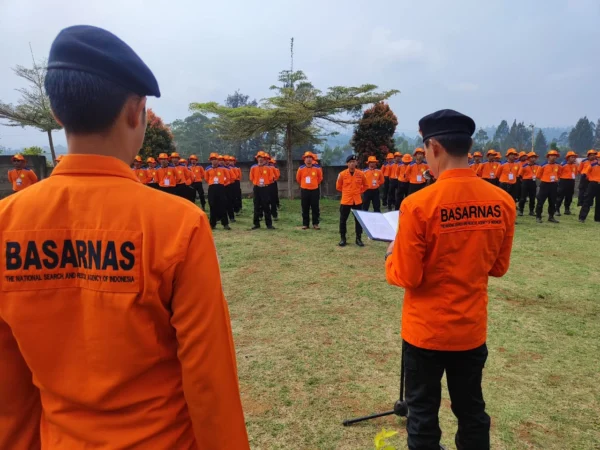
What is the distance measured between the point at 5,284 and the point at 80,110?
1.62ft

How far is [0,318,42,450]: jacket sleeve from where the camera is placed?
3.58ft

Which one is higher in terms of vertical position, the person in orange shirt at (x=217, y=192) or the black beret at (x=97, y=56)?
the black beret at (x=97, y=56)

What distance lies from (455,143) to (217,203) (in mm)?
9790

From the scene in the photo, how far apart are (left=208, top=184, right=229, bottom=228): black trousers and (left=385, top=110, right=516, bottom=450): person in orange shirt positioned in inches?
371

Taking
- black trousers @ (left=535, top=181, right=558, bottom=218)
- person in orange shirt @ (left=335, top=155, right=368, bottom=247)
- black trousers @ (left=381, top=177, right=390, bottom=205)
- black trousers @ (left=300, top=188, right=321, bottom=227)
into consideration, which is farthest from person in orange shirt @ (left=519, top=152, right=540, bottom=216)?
black trousers @ (left=300, top=188, right=321, bottom=227)

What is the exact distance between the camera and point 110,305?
100cm

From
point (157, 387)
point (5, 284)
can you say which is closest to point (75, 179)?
point (5, 284)

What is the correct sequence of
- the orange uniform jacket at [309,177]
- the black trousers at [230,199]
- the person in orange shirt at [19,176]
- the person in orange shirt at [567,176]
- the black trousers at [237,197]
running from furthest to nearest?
the black trousers at [237,197] → the black trousers at [230,199] → the person in orange shirt at [567,176] → the person in orange shirt at [19,176] → the orange uniform jacket at [309,177]

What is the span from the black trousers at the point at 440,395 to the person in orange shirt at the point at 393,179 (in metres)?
12.2

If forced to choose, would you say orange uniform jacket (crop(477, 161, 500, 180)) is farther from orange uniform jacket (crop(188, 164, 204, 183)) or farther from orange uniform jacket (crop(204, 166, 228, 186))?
orange uniform jacket (crop(188, 164, 204, 183))

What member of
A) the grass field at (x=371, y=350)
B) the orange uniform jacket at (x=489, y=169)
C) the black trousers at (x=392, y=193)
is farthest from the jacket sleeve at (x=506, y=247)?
the black trousers at (x=392, y=193)

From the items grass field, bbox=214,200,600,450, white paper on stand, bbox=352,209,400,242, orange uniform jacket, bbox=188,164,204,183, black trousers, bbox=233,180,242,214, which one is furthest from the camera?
orange uniform jacket, bbox=188,164,204,183

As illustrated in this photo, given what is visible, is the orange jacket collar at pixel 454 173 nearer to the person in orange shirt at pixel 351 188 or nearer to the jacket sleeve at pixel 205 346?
the jacket sleeve at pixel 205 346

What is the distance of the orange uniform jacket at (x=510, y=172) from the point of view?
40.7ft
